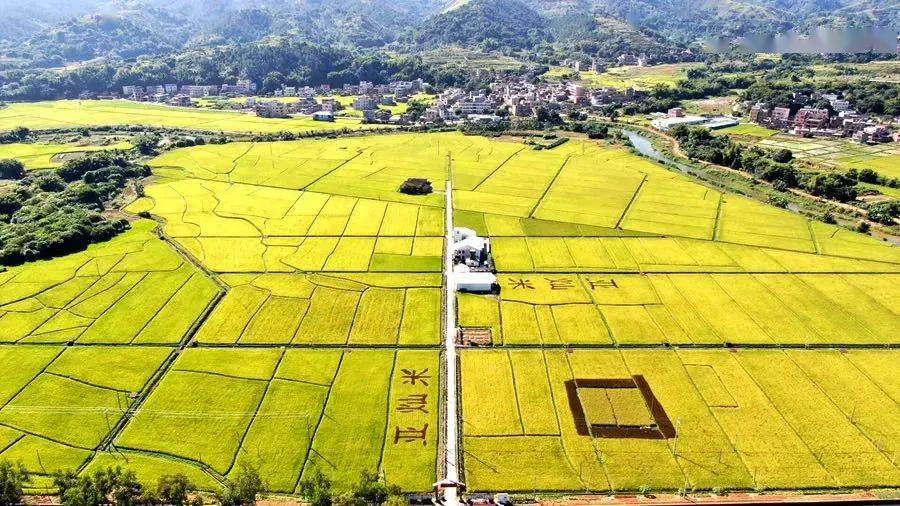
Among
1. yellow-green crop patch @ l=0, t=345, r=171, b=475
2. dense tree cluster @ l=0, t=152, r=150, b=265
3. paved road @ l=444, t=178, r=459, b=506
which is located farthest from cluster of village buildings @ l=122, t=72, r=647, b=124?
yellow-green crop patch @ l=0, t=345, r=171, b=475

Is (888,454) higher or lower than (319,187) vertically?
lower

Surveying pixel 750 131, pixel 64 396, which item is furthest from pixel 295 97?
pixel 64 396

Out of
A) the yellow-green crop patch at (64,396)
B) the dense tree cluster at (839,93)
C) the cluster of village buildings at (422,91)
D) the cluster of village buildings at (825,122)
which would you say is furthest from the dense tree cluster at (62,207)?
the dense tree cluster at (839,93)

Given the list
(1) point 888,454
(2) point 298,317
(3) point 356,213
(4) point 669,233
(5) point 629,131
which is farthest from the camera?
(5) point 629,131

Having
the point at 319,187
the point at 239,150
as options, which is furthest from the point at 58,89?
the point at 319,187

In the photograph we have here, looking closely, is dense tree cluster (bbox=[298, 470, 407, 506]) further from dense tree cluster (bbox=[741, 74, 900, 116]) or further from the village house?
dense tree cluster (bbox=[741, 74, 900, 116])

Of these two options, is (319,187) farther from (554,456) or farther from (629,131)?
(629,131)
